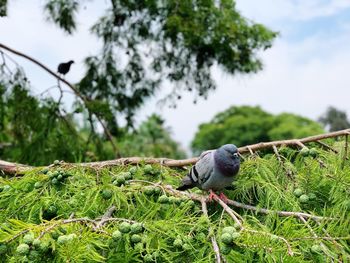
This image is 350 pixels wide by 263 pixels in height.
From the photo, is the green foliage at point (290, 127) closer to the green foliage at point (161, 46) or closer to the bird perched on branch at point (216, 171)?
the green foliage at point (161, 46)

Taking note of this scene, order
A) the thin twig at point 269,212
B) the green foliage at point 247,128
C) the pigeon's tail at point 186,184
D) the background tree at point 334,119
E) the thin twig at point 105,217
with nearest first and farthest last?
the thin twig at point 105,217 → the thin twig at point 269,212 → the pigeon's tail at point 186,184 → the background tree at point 334,119 → the green foliage at point 247,128

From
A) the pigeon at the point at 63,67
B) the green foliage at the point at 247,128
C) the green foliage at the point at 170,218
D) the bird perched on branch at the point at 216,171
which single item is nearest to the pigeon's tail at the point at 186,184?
the bird perched on branch at the point at 216,171

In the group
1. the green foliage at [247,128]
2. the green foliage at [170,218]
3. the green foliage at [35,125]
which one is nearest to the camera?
the green foliage at [170,218]

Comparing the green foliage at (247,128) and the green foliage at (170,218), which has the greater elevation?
the green foliage at (247,128)

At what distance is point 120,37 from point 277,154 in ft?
10.4

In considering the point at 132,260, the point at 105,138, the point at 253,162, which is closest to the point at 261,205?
the point at 253,162

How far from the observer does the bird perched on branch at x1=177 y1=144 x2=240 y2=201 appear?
5.95ft

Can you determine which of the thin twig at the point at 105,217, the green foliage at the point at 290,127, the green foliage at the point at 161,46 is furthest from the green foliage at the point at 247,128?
the thin twig at the point at 105,217

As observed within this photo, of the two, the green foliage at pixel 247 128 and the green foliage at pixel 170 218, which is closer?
the green foliage at pixel 170 218

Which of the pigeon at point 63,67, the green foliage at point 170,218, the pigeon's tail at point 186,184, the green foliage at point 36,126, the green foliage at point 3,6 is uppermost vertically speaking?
the green foliage at point 3,6

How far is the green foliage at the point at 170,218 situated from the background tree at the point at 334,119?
62.8 feet

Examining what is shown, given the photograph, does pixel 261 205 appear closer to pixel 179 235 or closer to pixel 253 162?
pixel 253 162

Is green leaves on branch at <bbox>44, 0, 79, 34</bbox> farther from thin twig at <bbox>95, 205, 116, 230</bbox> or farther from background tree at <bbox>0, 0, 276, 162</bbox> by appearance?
thin twig at <bbox>95, 205, 116, 230</bbox>

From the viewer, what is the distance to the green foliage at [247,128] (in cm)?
2503
